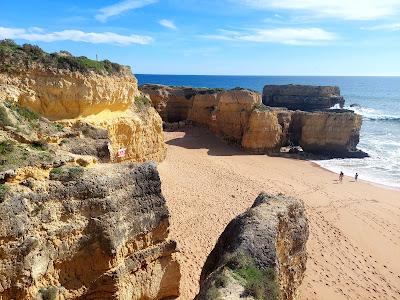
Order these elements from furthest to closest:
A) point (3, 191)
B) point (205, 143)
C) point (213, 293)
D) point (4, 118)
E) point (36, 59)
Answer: point (205, 143), point (36, 59), point (4, 118), point (3, 191), point (213, 293)

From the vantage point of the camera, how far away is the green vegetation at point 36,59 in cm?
1490

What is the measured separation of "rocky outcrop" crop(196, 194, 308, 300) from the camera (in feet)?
25.4

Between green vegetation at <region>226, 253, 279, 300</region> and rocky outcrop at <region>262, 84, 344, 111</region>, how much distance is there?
66.6 m

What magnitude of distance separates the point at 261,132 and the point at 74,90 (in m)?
23.8

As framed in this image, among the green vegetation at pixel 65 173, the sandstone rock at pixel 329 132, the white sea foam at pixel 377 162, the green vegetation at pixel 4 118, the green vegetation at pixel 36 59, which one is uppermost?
the green vegetation at pixel 36 59

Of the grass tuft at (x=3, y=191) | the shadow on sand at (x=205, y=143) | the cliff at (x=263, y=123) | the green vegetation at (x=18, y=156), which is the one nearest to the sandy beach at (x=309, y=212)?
the shadow on sand at (x=205, y=143)

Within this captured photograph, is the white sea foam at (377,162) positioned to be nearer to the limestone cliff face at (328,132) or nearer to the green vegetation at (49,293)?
the limestone cliff face at (328,132)

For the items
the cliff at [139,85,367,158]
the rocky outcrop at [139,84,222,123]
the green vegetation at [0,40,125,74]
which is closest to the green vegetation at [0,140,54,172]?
the green vegetation at [0,40,125,74]

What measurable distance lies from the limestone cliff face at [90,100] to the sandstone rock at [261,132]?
15.6 metres

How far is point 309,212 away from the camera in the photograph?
23422 mm

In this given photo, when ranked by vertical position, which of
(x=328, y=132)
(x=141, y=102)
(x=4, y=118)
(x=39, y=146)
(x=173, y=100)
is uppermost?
(x=4, y=118)

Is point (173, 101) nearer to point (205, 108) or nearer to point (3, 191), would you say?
point (205, 108)

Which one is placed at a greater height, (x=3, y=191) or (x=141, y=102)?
(x=141, y=102)

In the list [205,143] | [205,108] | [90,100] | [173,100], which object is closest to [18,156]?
[90,100]
